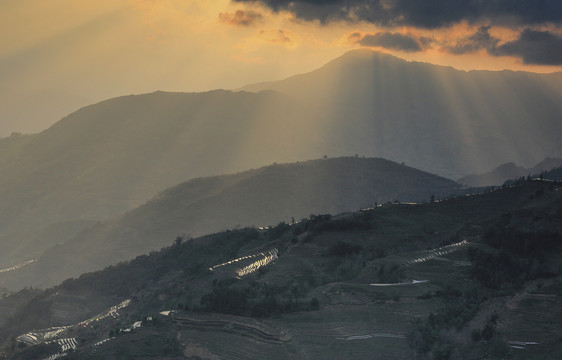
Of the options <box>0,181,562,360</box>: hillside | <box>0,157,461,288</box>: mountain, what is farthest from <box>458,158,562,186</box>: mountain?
<box>0,181,562,360</box>: hillside

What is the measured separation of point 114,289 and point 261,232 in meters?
16.6

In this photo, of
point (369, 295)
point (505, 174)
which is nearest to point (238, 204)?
point (505, 174)

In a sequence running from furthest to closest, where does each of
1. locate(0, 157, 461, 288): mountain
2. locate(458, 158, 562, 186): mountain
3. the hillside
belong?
locate(458, 158, 562, 186): mountain < locate(0, 157, 461, 288): mountain < the hillside

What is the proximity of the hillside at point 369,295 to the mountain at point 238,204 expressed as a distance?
200ft

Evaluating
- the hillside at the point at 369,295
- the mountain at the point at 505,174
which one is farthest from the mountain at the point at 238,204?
the hillside at the point at 369,295

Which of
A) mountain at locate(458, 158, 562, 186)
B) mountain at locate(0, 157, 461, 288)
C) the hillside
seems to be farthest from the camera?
mountain at locate(458, 158, 562, 186)

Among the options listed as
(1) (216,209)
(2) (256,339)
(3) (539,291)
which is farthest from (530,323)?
(1) (216,209)

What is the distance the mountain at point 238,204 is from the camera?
5157 inches

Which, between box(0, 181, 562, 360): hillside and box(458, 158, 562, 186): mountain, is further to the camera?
box(458, 158, 562, 186): mountain

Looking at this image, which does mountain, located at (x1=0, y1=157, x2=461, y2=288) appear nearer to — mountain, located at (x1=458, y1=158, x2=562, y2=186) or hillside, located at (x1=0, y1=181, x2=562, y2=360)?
mountain, located at (x1=458, y1=158, x2=562, y2=186)

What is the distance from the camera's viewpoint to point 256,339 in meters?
39.7

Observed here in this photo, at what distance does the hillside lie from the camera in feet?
118

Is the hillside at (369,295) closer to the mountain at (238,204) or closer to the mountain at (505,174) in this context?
the mountain at (238,204)

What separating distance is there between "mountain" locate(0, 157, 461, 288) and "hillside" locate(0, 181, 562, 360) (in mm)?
60918
